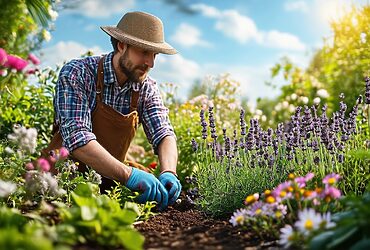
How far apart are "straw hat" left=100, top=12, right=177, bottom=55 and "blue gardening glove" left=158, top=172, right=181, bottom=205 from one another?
2.81 ft

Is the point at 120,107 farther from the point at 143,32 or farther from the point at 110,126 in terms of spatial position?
the point at 143,32

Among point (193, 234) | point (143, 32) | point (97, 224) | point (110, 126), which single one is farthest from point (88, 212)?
point (143, 32)

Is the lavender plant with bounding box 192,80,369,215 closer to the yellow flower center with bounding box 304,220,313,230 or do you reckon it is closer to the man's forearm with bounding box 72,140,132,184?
the man's forearm with bounding box 72,140,132,184

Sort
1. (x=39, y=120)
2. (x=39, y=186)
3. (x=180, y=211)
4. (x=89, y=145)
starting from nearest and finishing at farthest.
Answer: (x=39, y=186), (x=89, y=145), (x=180, y=211), (x=39, y=120)

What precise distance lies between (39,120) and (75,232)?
3126 millimetres

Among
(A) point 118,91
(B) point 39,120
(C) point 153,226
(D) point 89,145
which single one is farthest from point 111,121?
(B) point 39,120

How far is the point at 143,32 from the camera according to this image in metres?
3.96

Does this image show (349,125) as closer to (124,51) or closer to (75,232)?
(124,51)

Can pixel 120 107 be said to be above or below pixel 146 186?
above

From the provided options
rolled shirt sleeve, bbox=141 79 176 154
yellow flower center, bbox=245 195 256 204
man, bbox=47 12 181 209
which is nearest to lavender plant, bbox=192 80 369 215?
man, bbox=47 12 181 209

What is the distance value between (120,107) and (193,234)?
5.27 feet

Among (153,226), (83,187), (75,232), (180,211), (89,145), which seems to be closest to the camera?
(75,232)

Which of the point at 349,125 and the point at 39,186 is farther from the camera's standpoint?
the point at 349,125

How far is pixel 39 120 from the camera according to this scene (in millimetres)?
5328
